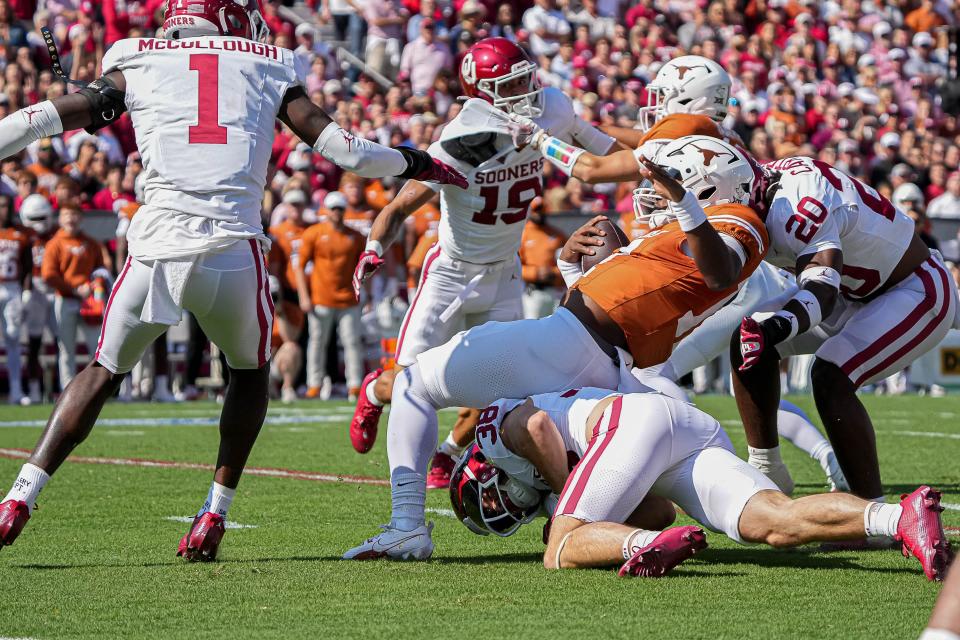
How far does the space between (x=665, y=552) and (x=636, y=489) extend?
27 centimetres

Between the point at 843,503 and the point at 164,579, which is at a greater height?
the point at 843,503

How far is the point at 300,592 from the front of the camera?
4.05 meters

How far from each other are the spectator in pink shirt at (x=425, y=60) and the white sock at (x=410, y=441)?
1131 cm

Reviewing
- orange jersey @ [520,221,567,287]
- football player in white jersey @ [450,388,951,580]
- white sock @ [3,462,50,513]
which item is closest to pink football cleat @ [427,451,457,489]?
football player in white jersey @ [450,388,951,580]

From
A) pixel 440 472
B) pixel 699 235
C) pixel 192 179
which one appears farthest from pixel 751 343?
pixel 440 472

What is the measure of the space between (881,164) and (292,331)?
21.3 feet

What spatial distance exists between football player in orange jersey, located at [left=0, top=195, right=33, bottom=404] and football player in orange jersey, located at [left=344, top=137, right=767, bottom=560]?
8.32 metres

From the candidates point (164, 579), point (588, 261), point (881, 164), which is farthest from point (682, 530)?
point (881, 164)

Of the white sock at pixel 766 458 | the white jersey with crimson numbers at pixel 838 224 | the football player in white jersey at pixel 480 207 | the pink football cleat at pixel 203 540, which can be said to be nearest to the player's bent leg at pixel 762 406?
the white sock at pixel 766 458

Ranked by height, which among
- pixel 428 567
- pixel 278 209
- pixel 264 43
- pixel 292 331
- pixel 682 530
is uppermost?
pixel 264 43

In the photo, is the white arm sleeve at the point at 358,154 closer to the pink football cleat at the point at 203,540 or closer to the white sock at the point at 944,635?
the pink football cleat at the point at 203,540

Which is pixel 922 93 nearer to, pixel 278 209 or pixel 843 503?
pixel 278 209

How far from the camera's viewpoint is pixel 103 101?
452 cm

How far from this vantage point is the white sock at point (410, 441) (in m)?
4.71
